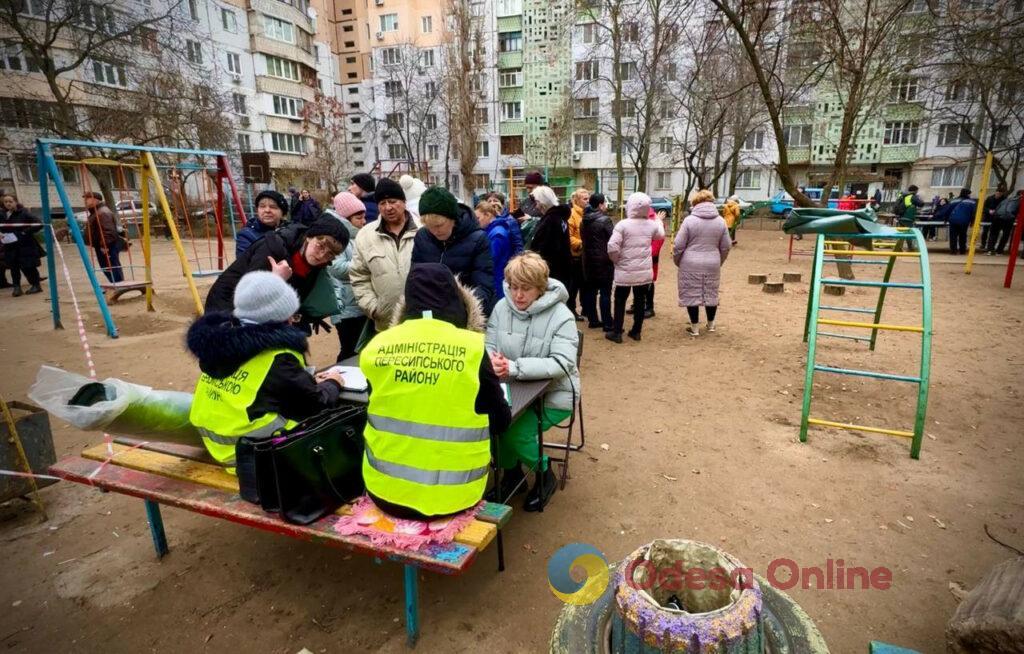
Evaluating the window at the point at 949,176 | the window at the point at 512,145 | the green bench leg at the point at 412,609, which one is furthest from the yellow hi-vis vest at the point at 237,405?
the window at the point at 949,176

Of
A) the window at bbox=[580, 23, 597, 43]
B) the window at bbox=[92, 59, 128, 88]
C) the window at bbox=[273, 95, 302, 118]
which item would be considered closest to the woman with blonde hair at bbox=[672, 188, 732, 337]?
the window at bbox=[92, 59, 128, 88]

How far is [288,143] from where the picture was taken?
36.9m

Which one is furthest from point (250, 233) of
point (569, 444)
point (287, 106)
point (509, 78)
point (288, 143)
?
point (287, 106)

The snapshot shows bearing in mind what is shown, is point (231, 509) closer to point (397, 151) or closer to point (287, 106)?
point (287, 106)

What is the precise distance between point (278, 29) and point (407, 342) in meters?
42.5

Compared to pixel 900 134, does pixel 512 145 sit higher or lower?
higher

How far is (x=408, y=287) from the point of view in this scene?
84.9 inches

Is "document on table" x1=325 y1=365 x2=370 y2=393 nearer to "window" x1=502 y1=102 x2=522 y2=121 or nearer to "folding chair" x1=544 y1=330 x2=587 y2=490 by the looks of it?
"folding chair" x1=544 y1=330 x2=587 y2=490

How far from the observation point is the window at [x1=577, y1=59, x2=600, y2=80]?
33.1 meters

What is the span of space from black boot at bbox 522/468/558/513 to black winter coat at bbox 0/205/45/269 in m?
10.8

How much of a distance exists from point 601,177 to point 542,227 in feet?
104

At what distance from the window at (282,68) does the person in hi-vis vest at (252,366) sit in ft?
131

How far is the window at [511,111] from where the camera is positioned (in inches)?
1491

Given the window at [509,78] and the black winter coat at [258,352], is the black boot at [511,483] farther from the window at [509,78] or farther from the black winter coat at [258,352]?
the window at [509,78]
